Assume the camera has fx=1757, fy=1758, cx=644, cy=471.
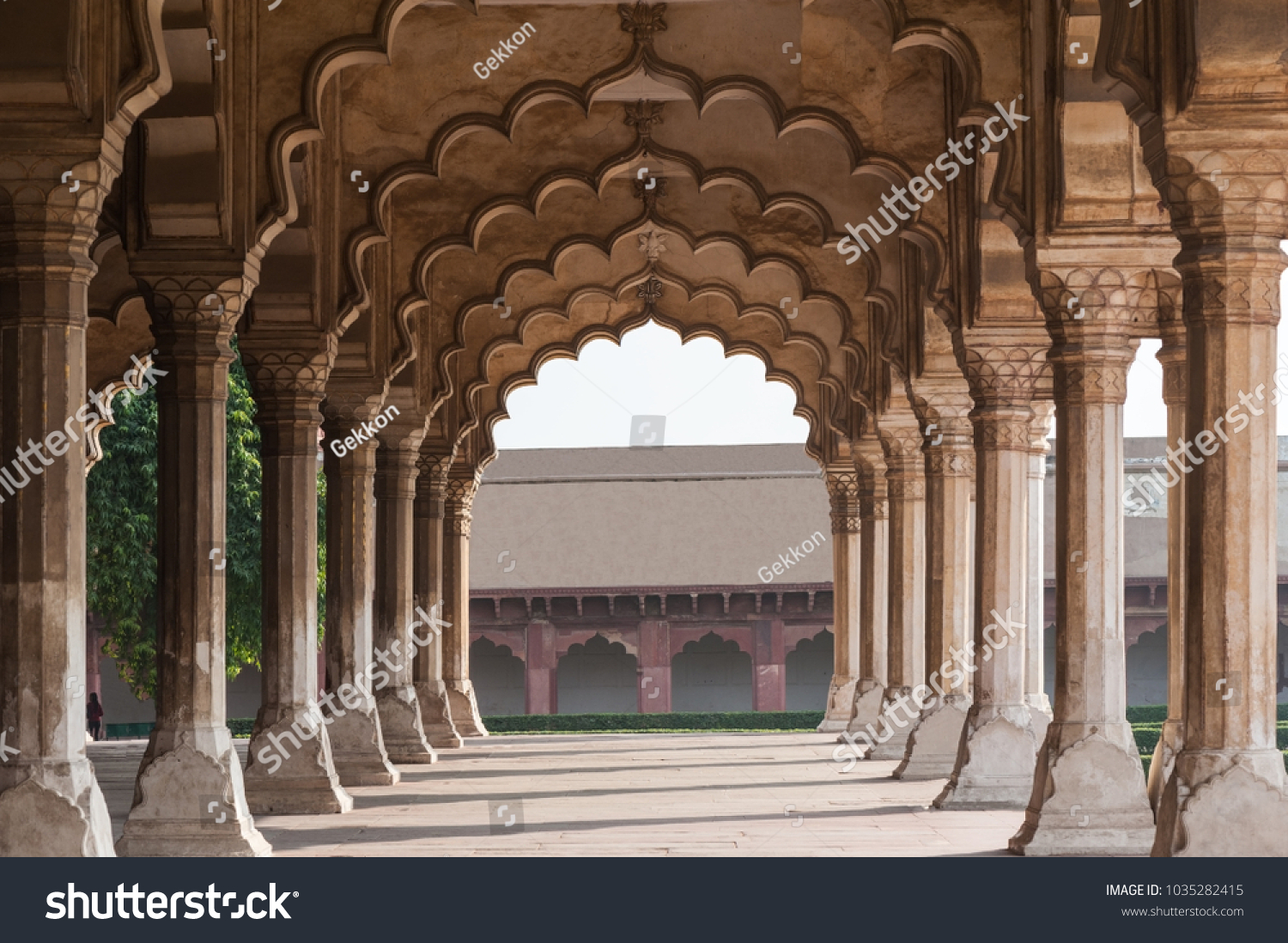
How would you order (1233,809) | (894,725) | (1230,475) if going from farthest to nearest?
(894,725) → (1230,475) → (1233,809)

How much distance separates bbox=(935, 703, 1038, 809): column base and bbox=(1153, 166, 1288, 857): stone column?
15.6 feet

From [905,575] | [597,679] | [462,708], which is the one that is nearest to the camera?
[905,575]

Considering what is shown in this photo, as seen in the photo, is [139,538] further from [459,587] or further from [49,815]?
[49,815]

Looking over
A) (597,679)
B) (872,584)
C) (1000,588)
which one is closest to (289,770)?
(1000,588)

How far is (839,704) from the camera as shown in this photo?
24578mm

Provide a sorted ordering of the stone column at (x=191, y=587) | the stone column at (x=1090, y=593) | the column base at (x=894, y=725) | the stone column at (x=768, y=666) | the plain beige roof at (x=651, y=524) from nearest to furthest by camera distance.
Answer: the stone column at (x=191, y=587)
the stone column at (x=1090, y=593)
the column base at (x=894, y=725)
the stone column at (x=768, y=666)
the plain beige roof at (x=651, y=524)

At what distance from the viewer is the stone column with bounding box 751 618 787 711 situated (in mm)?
39906

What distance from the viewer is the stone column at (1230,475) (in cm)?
745

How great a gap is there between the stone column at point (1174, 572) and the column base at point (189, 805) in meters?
5.17

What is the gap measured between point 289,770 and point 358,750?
7.97ft

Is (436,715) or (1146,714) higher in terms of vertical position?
(436,715)

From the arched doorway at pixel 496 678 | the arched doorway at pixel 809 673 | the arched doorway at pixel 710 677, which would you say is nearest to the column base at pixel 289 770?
the arched doorway at pixel 496 678

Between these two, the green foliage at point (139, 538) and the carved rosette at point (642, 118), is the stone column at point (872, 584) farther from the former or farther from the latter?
the green foliage at point (139, 538)

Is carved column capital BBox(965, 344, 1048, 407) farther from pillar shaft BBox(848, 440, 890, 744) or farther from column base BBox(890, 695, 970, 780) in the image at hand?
pillar shaft BBox(848, 440, 890, 744)
